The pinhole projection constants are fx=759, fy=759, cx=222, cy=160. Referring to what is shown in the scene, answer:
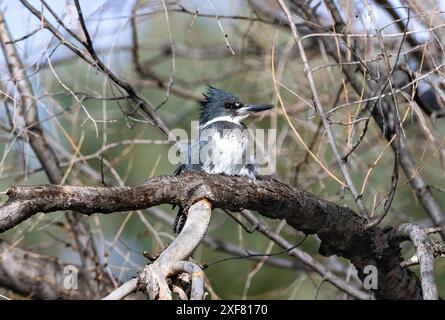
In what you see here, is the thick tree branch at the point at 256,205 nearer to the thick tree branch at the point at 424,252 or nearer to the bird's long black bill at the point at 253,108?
the thick tree branch at the point at 424,252

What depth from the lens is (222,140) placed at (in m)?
3.71

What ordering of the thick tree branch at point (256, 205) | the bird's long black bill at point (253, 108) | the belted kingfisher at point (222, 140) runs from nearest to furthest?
the thick tree branch at point (256, 205)
the belted kingfisher at point (222, 140)
the bird's long black bill at point (253, 108)

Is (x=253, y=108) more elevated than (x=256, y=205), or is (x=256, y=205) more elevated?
(x=253, y=108)

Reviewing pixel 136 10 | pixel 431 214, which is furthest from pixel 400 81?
pixel 136 10

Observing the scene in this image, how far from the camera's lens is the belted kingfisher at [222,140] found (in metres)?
3.61

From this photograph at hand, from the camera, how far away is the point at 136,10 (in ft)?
13.0

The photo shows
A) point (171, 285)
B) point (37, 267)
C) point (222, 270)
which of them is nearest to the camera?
point (171, 285)

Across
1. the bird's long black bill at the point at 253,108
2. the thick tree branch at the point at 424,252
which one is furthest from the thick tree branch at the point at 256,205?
the bird's long black bill at the point at 253,108

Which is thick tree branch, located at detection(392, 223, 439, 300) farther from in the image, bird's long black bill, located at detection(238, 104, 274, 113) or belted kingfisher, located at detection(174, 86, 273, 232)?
bird's long black bill, located at detection(238, 104, 274, 113)

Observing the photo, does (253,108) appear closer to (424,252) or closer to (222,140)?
(222,140)

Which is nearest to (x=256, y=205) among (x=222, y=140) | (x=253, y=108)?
(x=222, y=140)

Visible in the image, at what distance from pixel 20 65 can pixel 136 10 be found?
0.67 meters

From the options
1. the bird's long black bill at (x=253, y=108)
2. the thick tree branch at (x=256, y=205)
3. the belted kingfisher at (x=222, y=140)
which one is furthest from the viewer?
the bird's long black bill at (x=253, y=108)
